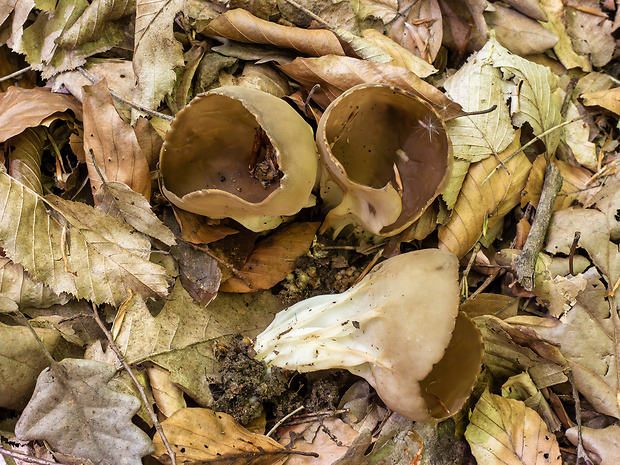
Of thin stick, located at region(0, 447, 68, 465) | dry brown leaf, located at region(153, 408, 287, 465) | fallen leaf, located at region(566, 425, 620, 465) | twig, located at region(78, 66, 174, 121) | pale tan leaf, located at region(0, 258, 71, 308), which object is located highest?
twig, located at region(78, 66, 174, 121)

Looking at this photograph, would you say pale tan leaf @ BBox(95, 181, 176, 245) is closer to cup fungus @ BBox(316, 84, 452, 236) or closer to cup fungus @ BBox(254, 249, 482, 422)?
cup fungus @ BBox(254, 249, 482, 422)

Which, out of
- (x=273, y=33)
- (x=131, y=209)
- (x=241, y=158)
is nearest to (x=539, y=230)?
(x=241, y=158)

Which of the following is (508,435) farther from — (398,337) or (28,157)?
(28,157)

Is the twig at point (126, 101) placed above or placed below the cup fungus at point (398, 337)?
above

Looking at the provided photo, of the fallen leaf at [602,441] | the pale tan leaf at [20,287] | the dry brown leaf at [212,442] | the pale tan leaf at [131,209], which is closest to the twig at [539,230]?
the fallen leaf at [602,441]

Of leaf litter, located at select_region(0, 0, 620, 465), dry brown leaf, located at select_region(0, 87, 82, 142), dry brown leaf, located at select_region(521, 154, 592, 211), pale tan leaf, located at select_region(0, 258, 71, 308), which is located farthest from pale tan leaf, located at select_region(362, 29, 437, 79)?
pale tan leaf, located at select_region(0, 258, 71, 308)

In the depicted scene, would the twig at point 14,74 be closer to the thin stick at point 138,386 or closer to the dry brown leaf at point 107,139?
the dry brown leaf at point 107,139

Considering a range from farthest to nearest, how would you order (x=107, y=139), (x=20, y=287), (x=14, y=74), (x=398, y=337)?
1. (x=14, y=74)
2. (x=107, y=139)
3. (x=20, y=287)
4. (x=398, y=337)
